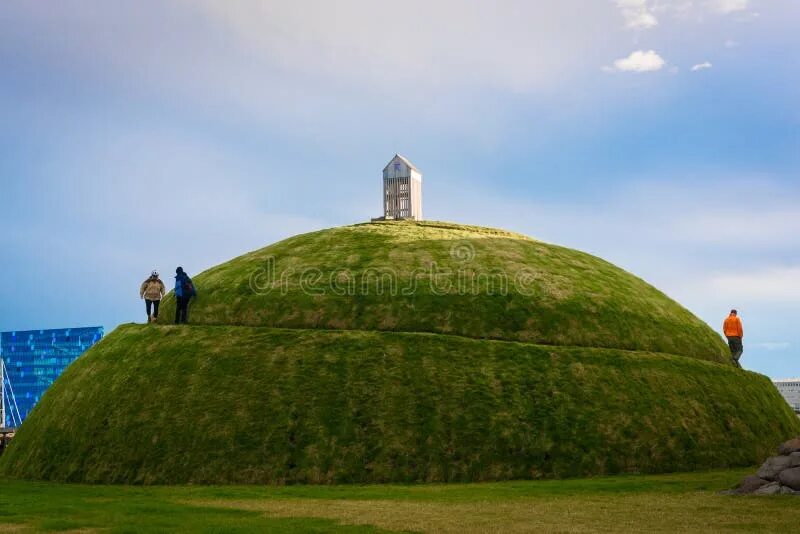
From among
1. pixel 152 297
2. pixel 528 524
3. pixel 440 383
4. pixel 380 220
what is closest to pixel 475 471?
pixel 440 383

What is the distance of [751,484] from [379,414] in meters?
18.4

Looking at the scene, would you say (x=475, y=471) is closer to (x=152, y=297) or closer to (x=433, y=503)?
(x=433, y=503)

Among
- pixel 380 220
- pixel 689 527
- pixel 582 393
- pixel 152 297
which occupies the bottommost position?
pixel 689 527

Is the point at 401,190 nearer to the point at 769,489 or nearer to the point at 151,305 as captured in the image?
the point at 151,305

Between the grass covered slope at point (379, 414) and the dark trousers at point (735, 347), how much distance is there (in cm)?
619

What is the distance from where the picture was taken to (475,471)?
1554 inches

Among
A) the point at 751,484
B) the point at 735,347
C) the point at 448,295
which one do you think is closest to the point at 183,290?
the point at 448,295

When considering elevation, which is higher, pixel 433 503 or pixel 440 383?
pixel 440 383

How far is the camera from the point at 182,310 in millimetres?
52531

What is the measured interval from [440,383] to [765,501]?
759 inches

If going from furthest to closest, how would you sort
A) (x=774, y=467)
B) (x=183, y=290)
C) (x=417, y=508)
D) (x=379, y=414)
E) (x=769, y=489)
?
1. (x=183, y=290)
2. (x=379, y=414)
3. (x=774, y=467)
4. (x=769, y=489)
5. (x=417, y=508)

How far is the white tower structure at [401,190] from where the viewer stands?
262 ft

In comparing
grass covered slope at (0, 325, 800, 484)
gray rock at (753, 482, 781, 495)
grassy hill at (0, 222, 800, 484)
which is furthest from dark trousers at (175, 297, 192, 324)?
gray rock at (753, 482, 781, 495)

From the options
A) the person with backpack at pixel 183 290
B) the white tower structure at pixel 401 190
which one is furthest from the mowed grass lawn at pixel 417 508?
the white tower structure at pixel 401 190
